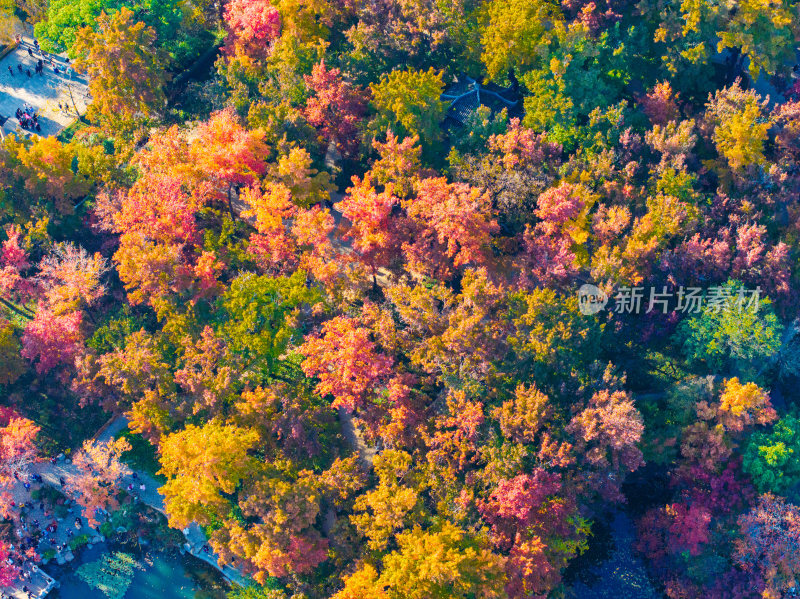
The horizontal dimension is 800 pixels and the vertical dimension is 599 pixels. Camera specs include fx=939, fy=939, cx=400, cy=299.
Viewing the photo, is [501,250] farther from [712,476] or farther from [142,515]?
[142,515]

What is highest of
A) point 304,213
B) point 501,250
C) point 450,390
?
point 501,250

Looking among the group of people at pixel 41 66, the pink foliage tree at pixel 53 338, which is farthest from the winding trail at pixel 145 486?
the group of people at pixel 41 66

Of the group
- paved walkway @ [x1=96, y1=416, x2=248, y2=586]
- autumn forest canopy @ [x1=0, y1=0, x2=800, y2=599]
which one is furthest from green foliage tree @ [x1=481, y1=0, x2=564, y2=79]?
paved walkway @ [x1=96, y1=416, x2=248, y2=586]

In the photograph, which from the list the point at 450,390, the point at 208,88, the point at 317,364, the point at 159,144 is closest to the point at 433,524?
the point at 450,390

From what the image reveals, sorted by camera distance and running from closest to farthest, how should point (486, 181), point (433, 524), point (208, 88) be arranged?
1. point (433, 524)
2. point (486, 181)
3. point (208, 88)

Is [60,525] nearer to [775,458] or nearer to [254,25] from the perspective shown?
[254,25]

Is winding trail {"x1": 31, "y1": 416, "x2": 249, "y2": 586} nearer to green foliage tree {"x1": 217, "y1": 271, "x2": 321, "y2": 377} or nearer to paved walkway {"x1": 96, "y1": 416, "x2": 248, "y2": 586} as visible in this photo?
paved walkway {"x1": 96, "y1": 416, "x2": 248, "y2": 586}

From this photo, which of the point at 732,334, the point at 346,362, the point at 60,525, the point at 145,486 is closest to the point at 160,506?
the point at 145,486
